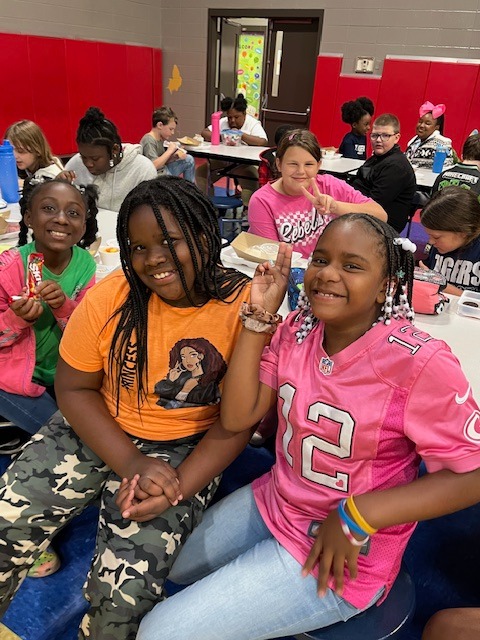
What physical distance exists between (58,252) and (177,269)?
0.76 metres

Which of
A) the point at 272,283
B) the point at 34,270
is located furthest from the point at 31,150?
the point at 272,283

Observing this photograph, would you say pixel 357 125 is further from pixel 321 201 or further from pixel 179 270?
pixel 179 270

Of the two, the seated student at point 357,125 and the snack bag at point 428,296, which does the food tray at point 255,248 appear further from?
the seated student at point 357,125

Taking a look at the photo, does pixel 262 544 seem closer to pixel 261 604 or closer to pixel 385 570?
pixel 261 604

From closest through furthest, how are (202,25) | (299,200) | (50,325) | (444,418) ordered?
(444,418) → (50,325) → (299,200) → (202,25)

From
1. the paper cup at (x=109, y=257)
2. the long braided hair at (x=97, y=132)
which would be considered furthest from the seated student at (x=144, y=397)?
the long braided hair at (x=97, y=132)

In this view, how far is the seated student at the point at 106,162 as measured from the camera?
287 centimetres

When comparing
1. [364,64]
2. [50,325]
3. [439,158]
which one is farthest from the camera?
[364,64]

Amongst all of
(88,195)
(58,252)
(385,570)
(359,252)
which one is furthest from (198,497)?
(88,195)

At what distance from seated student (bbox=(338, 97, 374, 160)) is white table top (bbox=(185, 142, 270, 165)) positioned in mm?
1077

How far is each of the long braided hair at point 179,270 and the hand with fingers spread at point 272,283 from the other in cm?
12

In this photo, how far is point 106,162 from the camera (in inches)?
115

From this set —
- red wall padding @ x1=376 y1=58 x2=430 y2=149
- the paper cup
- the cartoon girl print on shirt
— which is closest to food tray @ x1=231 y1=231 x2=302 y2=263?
the paper cup

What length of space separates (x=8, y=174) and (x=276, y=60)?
645 cm
